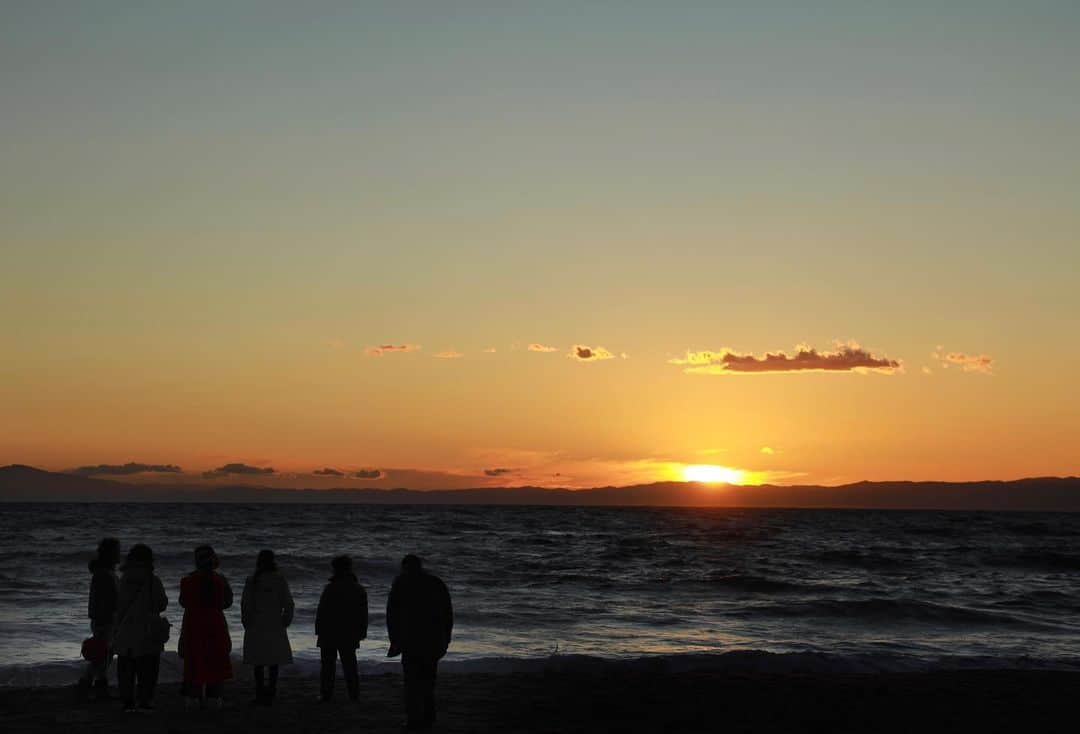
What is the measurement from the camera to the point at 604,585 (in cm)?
3694

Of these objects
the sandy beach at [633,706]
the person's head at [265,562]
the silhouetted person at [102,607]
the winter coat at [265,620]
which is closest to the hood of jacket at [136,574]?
the silhouetted person at [102,607]

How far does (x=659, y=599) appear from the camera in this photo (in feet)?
105

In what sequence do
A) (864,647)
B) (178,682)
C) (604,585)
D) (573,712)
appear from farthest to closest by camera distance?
(604,585) < (864,647) < (178,682) < (573,712)

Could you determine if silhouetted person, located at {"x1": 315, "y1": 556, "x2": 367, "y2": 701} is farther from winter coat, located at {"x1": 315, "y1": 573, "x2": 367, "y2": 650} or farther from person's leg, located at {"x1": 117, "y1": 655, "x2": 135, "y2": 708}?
person's leg, located at {"x1": 117, "y1": 655, "x2": 135, "y2": 708}

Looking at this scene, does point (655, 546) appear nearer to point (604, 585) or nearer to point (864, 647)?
point (604, 585)

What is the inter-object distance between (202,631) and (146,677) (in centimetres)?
88

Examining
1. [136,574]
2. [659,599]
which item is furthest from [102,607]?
[659,599]

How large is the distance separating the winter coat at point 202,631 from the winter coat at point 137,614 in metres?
0.33

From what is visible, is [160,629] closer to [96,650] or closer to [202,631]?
[202,631]

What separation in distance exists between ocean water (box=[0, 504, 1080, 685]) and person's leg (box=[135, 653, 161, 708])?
11.4 ft

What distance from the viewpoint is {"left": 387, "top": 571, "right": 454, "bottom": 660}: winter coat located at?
10.6 meters

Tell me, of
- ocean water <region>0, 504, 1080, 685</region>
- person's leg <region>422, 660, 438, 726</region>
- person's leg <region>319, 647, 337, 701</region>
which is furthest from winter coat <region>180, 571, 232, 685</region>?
ocean water <region>0, 504, 1080, 685</region>

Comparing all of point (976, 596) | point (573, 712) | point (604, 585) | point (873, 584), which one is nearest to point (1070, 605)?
point (976, 596)

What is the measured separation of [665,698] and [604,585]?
936 inches
